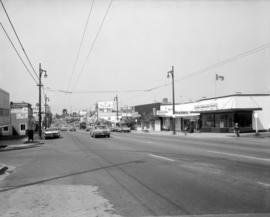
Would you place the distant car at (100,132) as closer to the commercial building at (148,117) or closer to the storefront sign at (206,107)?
the storefront sign at (206,107)

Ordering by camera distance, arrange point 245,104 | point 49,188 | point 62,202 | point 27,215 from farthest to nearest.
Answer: point 245,104
point 49,188
point 62,202
point 27,215

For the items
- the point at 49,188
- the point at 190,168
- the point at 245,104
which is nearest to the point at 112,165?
the point at 190,168

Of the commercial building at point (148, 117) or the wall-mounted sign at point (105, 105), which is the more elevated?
the wall-mounted sign at point (105, 105)

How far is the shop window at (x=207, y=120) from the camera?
179 feet

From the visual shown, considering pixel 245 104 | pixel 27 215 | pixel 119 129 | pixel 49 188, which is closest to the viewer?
pixel 27 215

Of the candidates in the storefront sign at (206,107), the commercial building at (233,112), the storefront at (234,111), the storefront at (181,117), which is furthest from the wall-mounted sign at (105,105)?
the storefront at (234,111)

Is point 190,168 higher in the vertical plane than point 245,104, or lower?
lower

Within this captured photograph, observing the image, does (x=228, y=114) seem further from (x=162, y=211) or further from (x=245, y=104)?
(x=162, y=211)

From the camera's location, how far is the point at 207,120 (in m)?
56.1

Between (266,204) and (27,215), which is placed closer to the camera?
(27,215)

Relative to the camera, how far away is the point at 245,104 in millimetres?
48000

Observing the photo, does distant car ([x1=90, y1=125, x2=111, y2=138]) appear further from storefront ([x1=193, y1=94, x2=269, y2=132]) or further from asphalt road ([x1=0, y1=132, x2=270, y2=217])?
asphalt road ([x1=0, y1=132, x2=270, y2=217])

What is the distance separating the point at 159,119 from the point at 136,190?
67.5m

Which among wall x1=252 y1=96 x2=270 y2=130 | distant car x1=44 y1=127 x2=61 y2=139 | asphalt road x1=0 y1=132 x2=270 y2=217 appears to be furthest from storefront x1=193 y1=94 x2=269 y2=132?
asphalt road x1=0 y1=132 x2=270 y2=217
